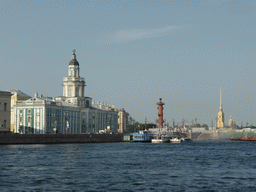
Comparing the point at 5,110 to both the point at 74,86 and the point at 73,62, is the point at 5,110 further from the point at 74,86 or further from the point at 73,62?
the point at 73,62

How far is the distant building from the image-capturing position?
368 ft

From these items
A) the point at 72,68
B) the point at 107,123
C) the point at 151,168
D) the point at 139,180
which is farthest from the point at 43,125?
the point at 139,180

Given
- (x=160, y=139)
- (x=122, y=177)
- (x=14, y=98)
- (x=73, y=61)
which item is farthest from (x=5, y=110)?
(x=122, y=177)

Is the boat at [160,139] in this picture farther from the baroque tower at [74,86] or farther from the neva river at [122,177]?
the neva river at [122,177]

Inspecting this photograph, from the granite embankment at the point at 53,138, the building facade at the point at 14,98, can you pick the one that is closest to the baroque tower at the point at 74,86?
the building facade at the point at 14,98

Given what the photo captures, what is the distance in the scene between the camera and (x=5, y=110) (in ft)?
372

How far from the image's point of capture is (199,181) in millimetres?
43188

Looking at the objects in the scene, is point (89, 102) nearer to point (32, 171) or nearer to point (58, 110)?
point (58, 110)

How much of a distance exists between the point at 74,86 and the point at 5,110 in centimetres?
5346

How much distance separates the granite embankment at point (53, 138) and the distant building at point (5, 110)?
5742 millimetres

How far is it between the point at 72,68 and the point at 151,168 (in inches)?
4517

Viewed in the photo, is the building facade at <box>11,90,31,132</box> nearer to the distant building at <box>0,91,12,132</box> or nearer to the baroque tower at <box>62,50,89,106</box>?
the baroque tower at <box>62,50,89,106</box>

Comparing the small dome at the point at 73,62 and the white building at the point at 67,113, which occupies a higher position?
the small dome at the point at 73,62

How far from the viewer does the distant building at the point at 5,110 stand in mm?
112250
